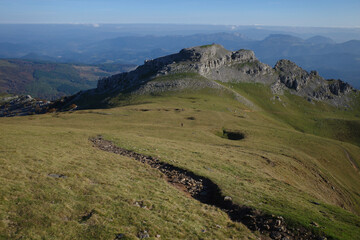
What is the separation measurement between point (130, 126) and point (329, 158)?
174ft

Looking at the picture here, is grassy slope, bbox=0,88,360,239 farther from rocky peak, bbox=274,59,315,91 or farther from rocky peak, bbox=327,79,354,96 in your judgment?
rocky peak, bbox=327,79,354,96

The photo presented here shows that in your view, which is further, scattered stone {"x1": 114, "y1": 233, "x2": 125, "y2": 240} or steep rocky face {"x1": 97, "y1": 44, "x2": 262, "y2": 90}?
steep rocky face {"x1": 97, "y1": 44, "x2": 262, "y2": 90}

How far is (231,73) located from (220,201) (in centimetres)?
14347

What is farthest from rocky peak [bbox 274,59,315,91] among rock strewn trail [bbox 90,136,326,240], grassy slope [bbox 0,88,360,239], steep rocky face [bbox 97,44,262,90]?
rock strewn trail [bbox 90,136,326,240]

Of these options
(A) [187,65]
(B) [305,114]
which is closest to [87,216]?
(A) [187,65]

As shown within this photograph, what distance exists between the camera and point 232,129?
66312mm

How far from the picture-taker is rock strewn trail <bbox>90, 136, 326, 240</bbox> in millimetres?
18078

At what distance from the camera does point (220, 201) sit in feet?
73.3

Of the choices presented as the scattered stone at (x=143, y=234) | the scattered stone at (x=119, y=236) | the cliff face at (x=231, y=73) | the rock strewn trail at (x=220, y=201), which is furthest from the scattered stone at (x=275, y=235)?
the cliff face at (x=231, y=73)

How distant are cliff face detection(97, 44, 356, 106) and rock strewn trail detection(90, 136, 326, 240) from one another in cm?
11031

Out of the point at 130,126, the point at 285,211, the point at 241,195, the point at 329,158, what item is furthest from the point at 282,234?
the point at 329,158

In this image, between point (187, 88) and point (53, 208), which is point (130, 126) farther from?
point (187, 88)

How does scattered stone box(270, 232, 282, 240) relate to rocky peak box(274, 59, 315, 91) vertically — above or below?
below

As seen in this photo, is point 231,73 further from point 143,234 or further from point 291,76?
point 143,234
